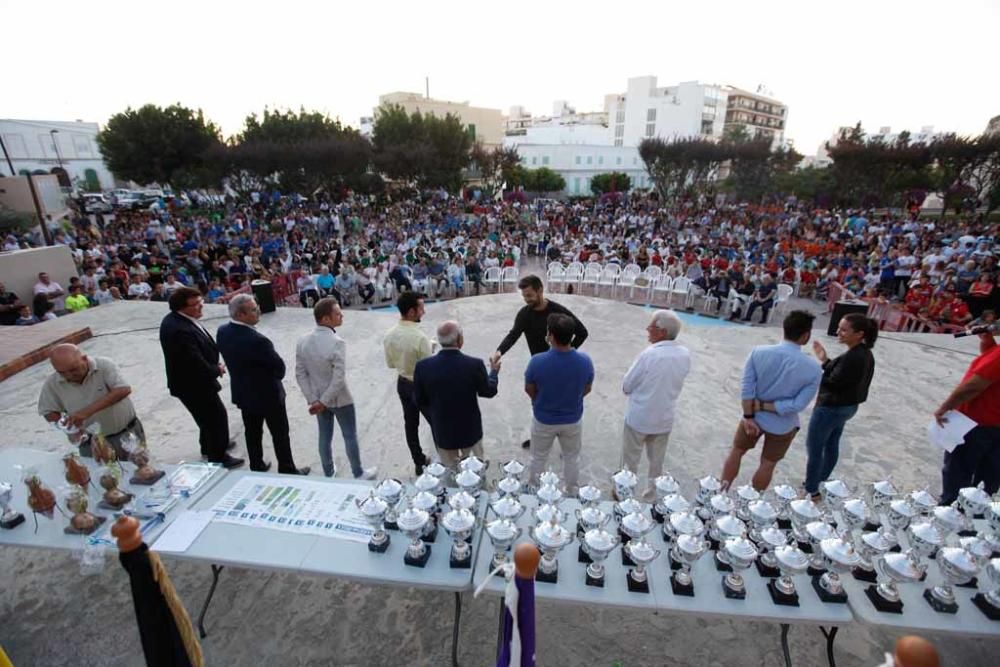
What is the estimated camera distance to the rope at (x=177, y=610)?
145 centimetres

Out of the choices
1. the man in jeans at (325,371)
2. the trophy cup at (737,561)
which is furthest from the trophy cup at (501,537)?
the man in jeans at (325,371)

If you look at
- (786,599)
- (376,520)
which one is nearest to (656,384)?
(786,599)

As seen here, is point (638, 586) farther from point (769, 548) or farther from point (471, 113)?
point (471, 113)

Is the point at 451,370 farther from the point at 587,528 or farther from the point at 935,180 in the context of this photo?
the point at 935,180

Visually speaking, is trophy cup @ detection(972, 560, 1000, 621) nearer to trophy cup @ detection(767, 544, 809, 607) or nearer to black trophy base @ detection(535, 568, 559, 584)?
trophy cup @ detection(767, 544, 809, 607)

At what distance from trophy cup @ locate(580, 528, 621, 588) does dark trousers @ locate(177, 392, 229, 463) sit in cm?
294

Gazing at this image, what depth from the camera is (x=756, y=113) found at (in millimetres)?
64312

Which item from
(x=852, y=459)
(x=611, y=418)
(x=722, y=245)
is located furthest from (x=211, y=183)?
(x=852, y=459)

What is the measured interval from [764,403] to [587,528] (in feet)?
5.38

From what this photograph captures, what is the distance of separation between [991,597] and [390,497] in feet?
8.06

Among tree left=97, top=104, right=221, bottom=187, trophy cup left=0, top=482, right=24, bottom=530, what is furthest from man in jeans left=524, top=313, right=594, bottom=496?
tree left=97, top=104, right=221, bottom=187

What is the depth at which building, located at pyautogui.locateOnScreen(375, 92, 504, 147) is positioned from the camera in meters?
54.2

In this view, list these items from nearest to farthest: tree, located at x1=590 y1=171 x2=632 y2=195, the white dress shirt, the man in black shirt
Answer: the white dress shirt, the man in black shirt, tree, located at x1=590 y1=171 x2=632 y2=195

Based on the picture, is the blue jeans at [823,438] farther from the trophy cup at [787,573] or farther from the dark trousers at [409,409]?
the dark trousers at [409,409]
